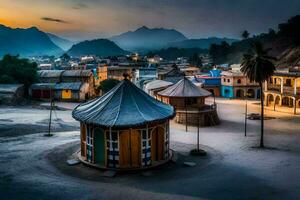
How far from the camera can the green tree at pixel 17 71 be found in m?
69.6

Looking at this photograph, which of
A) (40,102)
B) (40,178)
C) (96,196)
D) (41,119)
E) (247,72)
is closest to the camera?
(96,196)

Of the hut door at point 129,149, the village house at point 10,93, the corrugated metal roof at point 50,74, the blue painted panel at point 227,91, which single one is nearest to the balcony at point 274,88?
the blue painted panel at point 227,91

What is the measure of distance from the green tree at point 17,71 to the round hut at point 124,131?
48666mm

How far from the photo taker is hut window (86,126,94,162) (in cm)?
2453

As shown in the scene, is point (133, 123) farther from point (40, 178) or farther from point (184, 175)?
point (40, 178)

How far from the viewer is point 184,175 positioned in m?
22.4

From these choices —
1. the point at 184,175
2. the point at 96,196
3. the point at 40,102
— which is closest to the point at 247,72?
the point at 184,175

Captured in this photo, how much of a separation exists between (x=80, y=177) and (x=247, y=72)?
20768 millimetres

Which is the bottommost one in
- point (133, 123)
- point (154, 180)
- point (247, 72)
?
point (154, 180)

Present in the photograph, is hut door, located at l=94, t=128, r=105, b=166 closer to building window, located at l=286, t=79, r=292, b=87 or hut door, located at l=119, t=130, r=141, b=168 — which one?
hut door, located at l=119, t=130, r=141, b=168

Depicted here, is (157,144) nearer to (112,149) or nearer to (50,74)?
(112,149)

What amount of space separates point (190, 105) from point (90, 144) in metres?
25.7

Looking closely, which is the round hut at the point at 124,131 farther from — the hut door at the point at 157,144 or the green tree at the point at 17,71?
the green tree at the point at 17,71

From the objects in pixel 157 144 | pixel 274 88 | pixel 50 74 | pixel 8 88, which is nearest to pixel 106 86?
pixel 50 74
